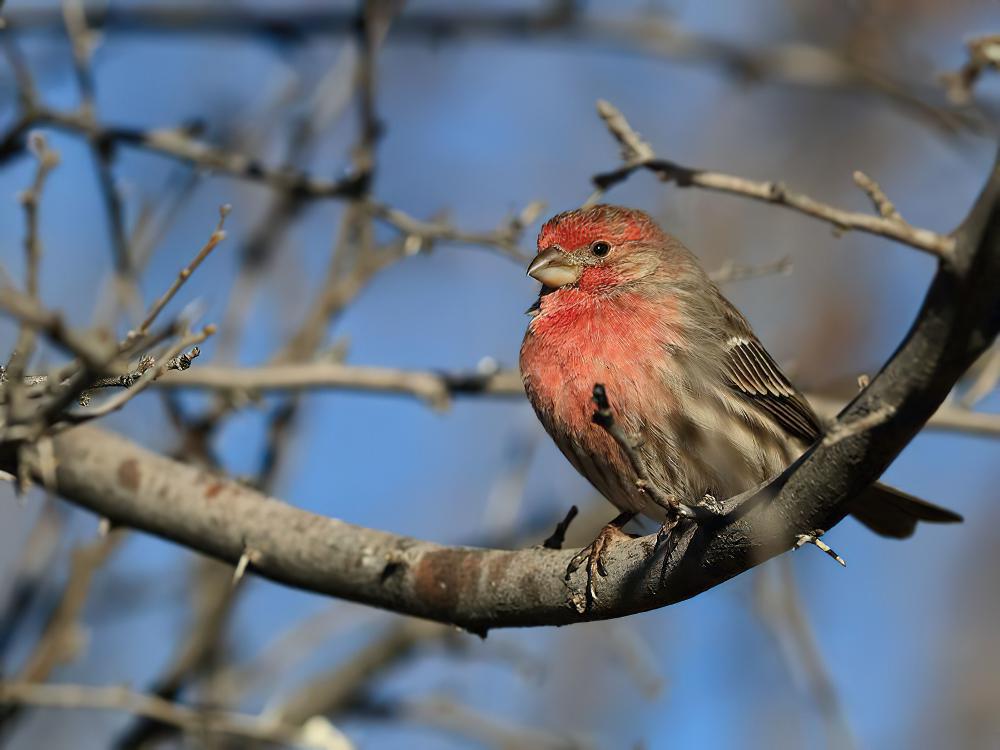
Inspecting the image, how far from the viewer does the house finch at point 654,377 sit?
5008 mm

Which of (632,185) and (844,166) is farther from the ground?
(844,166)

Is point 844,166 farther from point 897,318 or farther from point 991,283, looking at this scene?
point 991,283

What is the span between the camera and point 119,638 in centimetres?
812

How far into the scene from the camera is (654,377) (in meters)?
5.09

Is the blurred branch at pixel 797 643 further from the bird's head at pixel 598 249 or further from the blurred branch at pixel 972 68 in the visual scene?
the blurred branch at pixel 972 68

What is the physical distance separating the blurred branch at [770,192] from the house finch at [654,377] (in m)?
0.69

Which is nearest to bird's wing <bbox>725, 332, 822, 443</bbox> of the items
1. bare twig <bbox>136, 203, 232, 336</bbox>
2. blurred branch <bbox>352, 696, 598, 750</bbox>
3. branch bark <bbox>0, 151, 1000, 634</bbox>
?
branch bark <bbox>0, 151, 1000, 634</bbox>

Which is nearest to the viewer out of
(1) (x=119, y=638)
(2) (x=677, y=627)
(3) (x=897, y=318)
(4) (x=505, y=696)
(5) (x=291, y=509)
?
(5) (x=291, y=509)

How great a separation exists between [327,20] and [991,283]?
4859 mm

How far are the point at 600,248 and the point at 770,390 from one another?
43.4 inches

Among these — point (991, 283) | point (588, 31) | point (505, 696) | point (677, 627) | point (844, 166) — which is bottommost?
point (991, 283)

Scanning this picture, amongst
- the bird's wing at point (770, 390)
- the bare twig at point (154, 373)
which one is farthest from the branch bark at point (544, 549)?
the bird's wing at point (770, 390)

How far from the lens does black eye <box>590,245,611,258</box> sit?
6086 millimetres

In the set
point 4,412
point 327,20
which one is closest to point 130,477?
point 4,412
